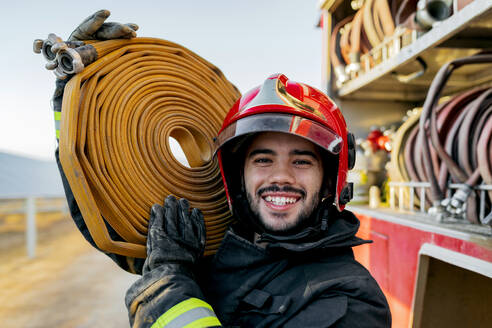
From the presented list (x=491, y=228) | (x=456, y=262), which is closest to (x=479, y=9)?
(x=491, y=228)

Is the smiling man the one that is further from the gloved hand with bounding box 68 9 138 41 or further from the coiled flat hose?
the gloved hand with bounding box 68 9 138 41

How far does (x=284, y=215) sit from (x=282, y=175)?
14 cm

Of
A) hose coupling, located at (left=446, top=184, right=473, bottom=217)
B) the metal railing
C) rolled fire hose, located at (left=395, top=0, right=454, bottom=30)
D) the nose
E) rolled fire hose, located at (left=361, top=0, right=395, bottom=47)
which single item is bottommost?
the metal railing

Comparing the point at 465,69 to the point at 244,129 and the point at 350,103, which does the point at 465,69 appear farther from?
the point at 244,129

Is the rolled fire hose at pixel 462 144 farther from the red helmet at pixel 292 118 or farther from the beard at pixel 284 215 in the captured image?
the beard at pixel 284 215

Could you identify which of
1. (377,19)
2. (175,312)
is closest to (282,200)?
(175,312)

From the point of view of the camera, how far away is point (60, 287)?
12.7 ft

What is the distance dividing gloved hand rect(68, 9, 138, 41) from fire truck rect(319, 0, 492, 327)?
1350 millimetres

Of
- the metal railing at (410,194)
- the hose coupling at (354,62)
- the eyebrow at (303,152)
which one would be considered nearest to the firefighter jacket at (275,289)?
the eyebrow at (303,152)

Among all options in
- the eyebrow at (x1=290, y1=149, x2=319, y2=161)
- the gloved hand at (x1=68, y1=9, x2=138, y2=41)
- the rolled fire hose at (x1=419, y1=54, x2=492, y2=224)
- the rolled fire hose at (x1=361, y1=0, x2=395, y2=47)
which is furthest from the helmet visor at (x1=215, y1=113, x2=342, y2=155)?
the rolled fire hose at (x1=361, y1=0, x2=395, y2=47)

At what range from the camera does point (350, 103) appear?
111 inches

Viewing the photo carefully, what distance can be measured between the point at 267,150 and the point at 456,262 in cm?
95

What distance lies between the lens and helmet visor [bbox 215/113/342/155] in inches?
39.6

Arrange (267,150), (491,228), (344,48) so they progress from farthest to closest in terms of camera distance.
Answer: (344,48) → (491,228) → (267,150)
